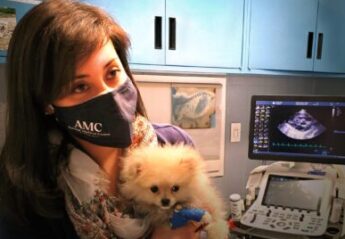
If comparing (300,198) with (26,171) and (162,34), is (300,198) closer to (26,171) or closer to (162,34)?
(162,34)

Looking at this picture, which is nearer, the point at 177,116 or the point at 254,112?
the point at 254,112

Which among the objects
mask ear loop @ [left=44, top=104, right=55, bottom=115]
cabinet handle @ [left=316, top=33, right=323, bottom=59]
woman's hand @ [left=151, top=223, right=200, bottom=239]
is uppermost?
cabinet handle @ [left=316, top=33, right=323, bottom=59]

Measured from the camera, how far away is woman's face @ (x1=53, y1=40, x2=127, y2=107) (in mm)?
809

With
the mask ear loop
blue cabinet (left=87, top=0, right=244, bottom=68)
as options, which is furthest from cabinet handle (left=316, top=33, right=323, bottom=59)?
the mask ear loop

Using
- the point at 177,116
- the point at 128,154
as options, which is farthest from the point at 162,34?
the point at 128,154

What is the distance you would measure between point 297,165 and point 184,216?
0.95m

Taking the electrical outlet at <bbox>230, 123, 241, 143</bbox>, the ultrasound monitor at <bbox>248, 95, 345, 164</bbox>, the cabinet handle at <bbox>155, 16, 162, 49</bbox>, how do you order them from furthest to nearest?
1. the electrical outlet at <bbox>230, 123, 241, 143</bbox>
2. the cabinet handle at <bbox>155, 16, 162, 49</bbox>
3. the ultrasound monitor at <bbox>248, 95, 345, 164</bbox>

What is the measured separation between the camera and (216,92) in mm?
2125

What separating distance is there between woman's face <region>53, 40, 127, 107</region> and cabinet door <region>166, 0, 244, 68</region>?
32.1 inches

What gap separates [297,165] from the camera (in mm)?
1595

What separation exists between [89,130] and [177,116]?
46.9 inches

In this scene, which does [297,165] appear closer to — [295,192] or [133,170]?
[295,192]

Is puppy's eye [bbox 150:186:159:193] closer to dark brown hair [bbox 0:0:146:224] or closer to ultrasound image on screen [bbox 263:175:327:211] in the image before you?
dark brown hair [bbox 0:0:146:224]

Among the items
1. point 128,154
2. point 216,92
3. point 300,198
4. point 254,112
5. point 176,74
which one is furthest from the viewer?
point 216,92
